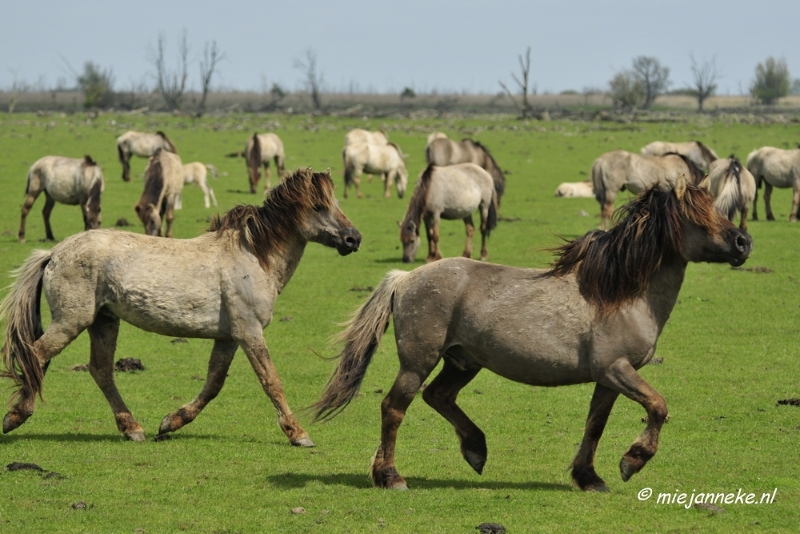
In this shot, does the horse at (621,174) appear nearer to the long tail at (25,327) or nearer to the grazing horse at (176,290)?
the grazing horse at (176,290)

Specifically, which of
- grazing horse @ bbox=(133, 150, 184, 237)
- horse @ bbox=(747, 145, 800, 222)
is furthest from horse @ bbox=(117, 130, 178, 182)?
horse @ bbox=(747, 145, 800, 222)

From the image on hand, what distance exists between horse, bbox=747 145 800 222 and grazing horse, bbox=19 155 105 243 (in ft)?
52.3

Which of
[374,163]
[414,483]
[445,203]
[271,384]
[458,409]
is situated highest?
[374,163]

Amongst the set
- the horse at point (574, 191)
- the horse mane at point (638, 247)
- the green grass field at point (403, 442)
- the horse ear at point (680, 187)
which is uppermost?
the horse ear at point (680, 187)

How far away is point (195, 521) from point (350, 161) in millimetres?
24617

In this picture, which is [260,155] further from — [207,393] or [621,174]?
[207,393]

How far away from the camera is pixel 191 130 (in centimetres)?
5241

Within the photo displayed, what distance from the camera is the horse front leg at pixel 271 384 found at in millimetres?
8703

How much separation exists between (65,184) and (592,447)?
55.8ft

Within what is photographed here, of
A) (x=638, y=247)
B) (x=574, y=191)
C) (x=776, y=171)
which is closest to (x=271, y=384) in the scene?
(x=638, y=247)

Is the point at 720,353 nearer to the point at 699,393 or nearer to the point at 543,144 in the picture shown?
the point at 699,393

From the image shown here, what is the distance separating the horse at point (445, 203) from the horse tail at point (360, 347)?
11.3 metres

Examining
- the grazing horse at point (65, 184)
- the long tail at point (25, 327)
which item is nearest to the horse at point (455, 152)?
the grazing horse at point (65, 184)

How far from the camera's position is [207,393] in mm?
8875
